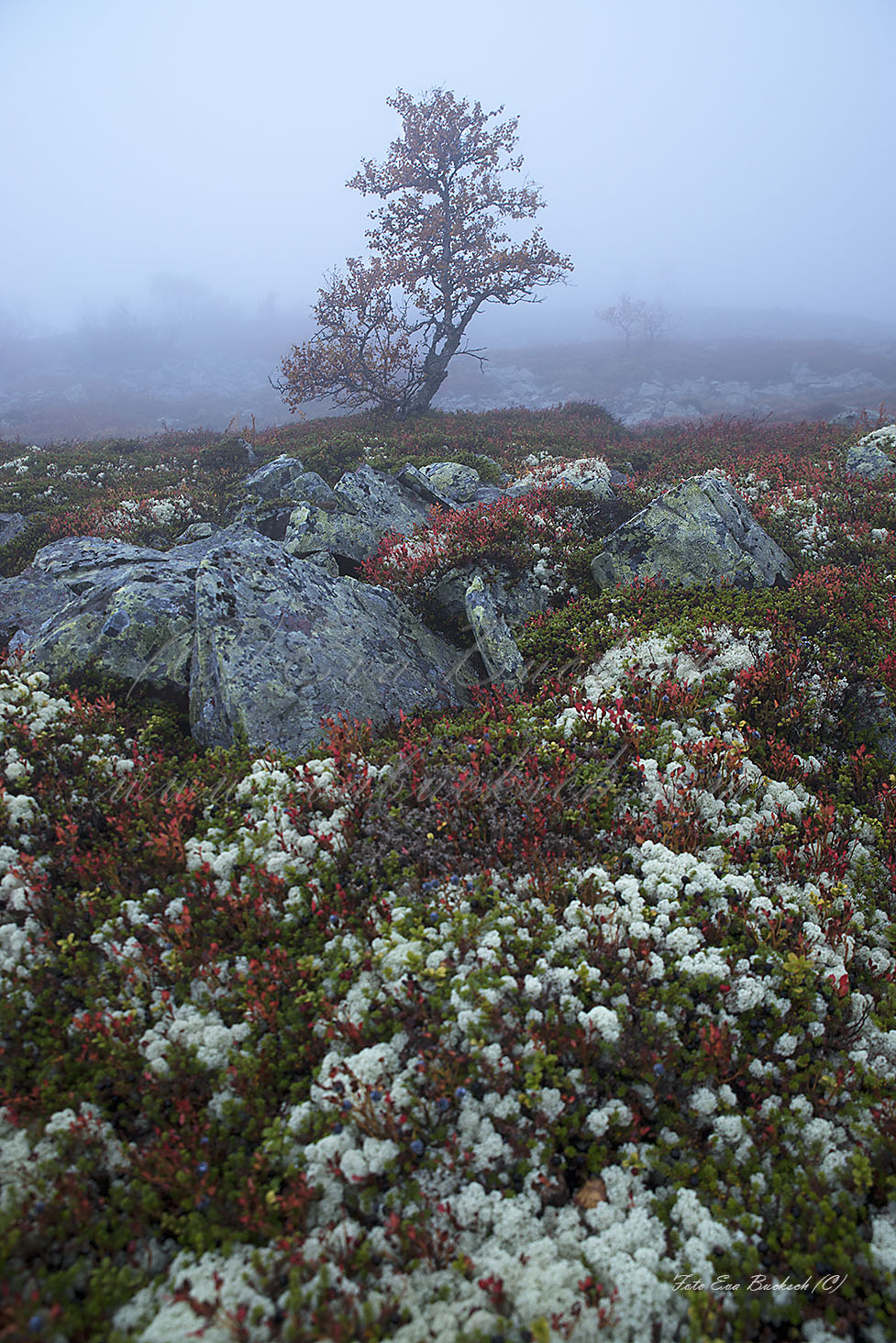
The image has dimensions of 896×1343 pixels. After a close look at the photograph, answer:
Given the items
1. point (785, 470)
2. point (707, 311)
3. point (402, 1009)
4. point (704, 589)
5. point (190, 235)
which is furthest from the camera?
point (190, 235)

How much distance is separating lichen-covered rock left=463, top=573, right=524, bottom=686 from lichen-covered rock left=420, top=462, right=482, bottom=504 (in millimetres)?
7166

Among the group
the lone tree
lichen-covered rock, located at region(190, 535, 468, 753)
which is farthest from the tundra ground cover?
the lone tree

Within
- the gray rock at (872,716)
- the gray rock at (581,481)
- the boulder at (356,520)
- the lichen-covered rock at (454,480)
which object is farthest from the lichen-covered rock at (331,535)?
the gray rock at (872,716)

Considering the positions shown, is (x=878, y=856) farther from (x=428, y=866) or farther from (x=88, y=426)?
(x=88, y=426)

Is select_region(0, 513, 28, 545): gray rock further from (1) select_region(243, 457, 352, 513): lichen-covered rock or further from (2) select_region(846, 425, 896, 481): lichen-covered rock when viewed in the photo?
(2) select_region(846, 425, 896, 481): lichen-covered rock

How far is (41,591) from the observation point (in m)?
11.0

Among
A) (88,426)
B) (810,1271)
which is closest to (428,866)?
(810,1271)

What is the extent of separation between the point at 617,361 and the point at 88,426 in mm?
68704

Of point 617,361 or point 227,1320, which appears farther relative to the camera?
point 617,361

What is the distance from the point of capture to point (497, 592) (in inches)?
442

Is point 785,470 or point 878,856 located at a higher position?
point 785,470

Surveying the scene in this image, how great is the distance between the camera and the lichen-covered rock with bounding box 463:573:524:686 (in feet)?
31.0

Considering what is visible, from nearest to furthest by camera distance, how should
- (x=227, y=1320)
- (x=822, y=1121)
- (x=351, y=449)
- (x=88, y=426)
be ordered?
(x=227, y=1320) → (x=822, y=1121) → (x=351, y=449) → (x=88, y=426)

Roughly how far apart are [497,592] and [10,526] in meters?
13.4
